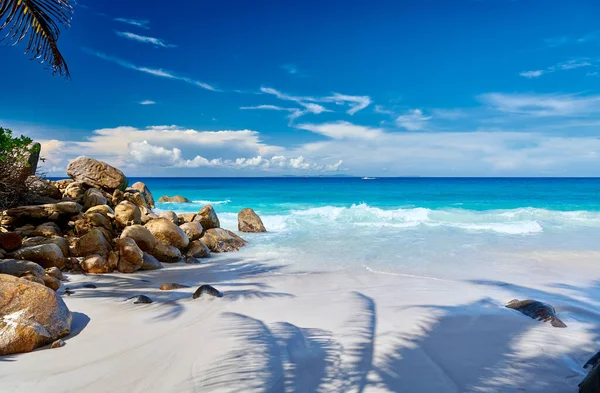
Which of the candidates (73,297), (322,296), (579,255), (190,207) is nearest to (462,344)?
(322,296)

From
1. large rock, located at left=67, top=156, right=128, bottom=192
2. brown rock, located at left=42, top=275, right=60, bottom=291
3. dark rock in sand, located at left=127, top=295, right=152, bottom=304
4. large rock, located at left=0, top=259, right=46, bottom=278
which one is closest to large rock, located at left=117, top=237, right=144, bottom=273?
large rock, located at left=0, top=259, right=46, bottom=278

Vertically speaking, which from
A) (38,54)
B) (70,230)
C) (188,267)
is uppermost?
(38,54)

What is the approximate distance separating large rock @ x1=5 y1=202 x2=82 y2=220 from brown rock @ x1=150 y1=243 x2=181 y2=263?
2823 millimetres

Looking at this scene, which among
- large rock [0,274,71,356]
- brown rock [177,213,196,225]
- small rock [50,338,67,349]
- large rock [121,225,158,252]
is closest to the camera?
large rock [0,274,71,356]

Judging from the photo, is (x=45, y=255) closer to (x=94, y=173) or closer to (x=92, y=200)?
(x=92, y=200)

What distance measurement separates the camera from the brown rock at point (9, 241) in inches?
312

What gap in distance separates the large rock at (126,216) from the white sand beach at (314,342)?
353cm

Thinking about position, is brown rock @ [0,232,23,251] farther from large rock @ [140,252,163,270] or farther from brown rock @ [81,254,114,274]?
large rock @ [140,252,163,270]

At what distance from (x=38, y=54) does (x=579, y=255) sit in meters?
14.5

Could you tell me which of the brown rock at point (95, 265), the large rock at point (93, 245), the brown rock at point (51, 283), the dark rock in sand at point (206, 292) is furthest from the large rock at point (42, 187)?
the dark rock in sand at point (206, 292)

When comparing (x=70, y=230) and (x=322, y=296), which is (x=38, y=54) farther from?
(x=322, y=296)

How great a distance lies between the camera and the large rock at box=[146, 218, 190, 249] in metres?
11.0

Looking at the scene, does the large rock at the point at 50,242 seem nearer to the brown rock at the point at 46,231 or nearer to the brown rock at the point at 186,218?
the brown rock at the point at 46,231

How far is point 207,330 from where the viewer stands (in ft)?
16.6
